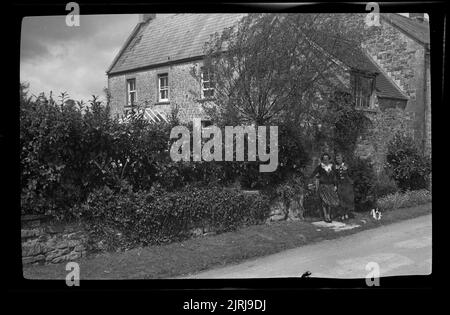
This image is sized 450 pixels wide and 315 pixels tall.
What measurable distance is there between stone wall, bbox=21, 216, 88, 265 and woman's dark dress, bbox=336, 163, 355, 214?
1669 millimetres

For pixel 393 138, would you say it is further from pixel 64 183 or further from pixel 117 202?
pixel 64 183

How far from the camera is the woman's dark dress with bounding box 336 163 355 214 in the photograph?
2.60 m

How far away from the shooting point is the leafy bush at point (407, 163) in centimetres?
258

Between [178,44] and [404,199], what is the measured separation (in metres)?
1.76

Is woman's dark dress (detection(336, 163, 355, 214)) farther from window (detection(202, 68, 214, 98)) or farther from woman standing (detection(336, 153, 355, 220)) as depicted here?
window (detection(202, 68, 214, 98))

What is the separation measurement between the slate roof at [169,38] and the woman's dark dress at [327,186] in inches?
43.9

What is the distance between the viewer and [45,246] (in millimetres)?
2523

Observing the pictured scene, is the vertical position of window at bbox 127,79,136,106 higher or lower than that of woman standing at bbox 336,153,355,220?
higher

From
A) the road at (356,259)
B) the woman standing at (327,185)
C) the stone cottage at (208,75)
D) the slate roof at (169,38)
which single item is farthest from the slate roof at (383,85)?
the slate roof at (169,38)

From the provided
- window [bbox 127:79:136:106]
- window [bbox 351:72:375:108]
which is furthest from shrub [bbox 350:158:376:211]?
window [bbox 127:79:136:106]

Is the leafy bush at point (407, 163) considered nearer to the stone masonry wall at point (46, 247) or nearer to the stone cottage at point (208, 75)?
the stone cottage at point (208, 75)
